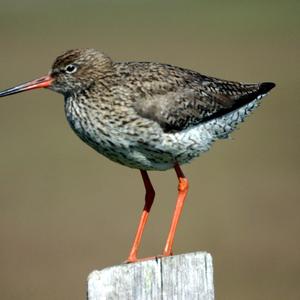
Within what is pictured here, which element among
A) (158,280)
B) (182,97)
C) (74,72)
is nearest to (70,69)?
(74,72)

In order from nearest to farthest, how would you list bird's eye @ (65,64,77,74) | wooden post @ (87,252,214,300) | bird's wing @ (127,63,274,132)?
wooden post @ (87,252,214,300) → bird's wing @ (127,63,274,132) → bird's eye @ (65,64,77,74)

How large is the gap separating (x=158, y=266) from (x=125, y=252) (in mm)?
7175

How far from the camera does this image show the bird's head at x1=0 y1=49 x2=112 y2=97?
22.5 ft

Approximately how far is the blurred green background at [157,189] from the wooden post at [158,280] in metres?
5.83

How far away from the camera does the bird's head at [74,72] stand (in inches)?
270

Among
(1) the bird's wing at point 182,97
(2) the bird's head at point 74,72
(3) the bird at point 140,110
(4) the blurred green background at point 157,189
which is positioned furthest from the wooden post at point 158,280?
(4) the blurred green background at point 157,189

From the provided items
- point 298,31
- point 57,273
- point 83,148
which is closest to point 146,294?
point 57,273

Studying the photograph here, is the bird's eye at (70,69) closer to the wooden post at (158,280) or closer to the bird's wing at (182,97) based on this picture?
the bird's wing at (182,97)

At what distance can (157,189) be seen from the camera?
567 inches

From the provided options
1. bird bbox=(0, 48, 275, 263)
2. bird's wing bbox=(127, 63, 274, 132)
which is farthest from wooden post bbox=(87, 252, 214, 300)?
bird's wing bbox=(127, 63, 274, 132)

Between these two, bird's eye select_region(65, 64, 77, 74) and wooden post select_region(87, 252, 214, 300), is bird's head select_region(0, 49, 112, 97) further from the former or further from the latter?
wooden post select_region(87, 252, 214, 300)

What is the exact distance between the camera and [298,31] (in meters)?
25.9

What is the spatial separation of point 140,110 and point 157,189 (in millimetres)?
7926

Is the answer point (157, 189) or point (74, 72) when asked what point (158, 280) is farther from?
point (157, 189)
